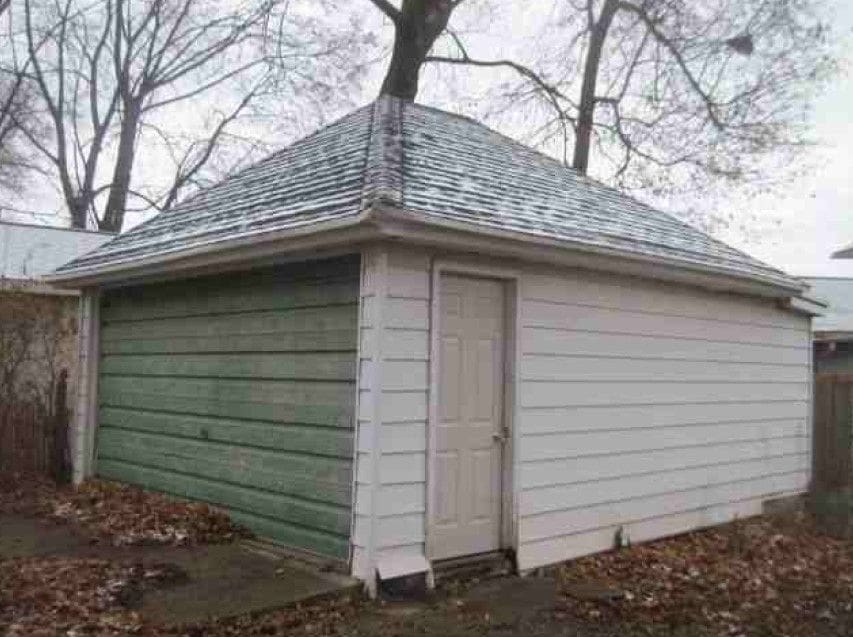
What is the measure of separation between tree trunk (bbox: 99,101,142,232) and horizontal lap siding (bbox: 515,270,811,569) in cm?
2232

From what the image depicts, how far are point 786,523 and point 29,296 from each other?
9.13m

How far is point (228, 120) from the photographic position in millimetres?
27953

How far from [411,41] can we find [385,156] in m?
11.9

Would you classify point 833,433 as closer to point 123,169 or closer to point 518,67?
point 518,67

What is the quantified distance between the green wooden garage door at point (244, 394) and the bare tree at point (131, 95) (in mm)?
18451

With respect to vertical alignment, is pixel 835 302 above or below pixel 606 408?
above

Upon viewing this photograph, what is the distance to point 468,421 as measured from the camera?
6387 millimetres

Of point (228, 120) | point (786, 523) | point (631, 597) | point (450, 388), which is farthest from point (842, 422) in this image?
point (228, 120)

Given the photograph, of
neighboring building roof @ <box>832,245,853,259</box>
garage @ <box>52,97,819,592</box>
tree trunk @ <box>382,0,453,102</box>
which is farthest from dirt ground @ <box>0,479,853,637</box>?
neighboring building roof @ <box>832,245,853,259</box>

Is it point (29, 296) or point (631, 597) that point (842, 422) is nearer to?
point (631, 597)

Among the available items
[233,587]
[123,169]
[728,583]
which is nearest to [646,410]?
[728,583]

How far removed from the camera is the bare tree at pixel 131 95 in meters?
26.6

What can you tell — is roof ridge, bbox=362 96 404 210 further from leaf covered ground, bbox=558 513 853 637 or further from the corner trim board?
the corner trim board

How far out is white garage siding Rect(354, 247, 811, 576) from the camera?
5.81 meters
